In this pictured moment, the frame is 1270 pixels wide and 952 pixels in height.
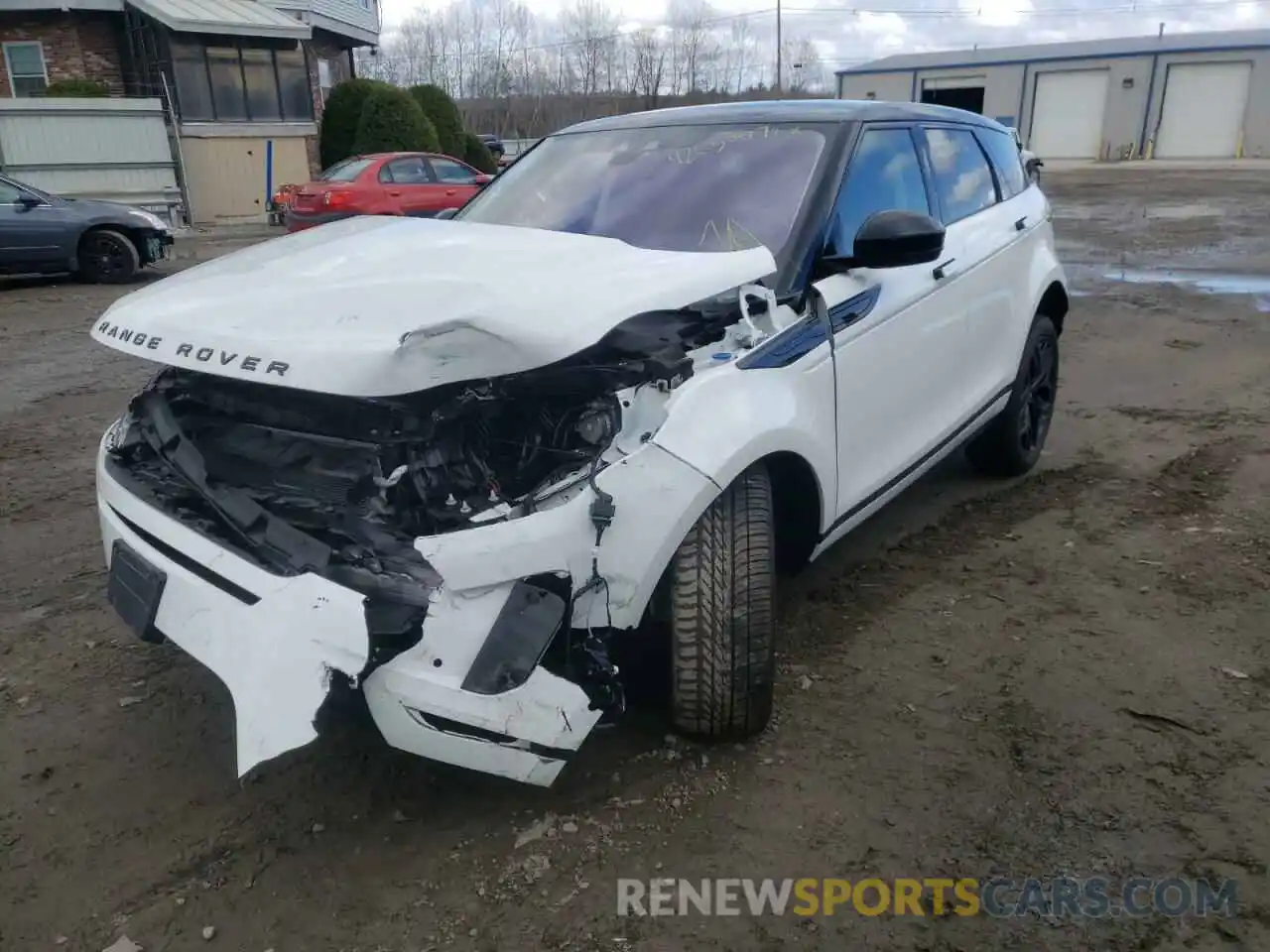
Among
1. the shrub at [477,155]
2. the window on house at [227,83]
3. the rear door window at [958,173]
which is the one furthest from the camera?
the shrub at [477,155]

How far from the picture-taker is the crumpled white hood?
→ 2191mm

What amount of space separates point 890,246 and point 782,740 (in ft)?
4.84

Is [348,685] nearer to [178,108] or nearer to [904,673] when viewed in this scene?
[904,673]

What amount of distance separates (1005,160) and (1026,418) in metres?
1.24

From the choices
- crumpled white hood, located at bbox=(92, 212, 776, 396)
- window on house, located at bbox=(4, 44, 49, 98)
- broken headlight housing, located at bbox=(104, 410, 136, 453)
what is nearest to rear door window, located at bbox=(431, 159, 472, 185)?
window on house, located at bbox=(4, 44, 49, 98)

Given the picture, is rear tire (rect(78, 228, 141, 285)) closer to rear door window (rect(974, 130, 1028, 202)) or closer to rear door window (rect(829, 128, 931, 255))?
rear door window (rect(974, 130, 1028, 202))

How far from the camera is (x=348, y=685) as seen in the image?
2066 millimetres

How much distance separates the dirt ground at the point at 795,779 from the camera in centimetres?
220

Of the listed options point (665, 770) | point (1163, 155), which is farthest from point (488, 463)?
point (1163, 155)

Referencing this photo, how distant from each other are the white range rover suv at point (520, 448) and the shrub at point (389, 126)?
1980 centimetres

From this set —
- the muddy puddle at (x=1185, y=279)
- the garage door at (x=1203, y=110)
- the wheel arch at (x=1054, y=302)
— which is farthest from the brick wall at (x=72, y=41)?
the garage door at (x=1203, y=110)

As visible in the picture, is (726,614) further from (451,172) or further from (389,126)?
(389,126)

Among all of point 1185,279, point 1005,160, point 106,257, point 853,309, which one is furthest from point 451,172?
point 853,309

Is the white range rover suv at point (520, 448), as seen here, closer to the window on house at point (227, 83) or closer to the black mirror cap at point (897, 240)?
the black mirror cap at point (897, 240)
